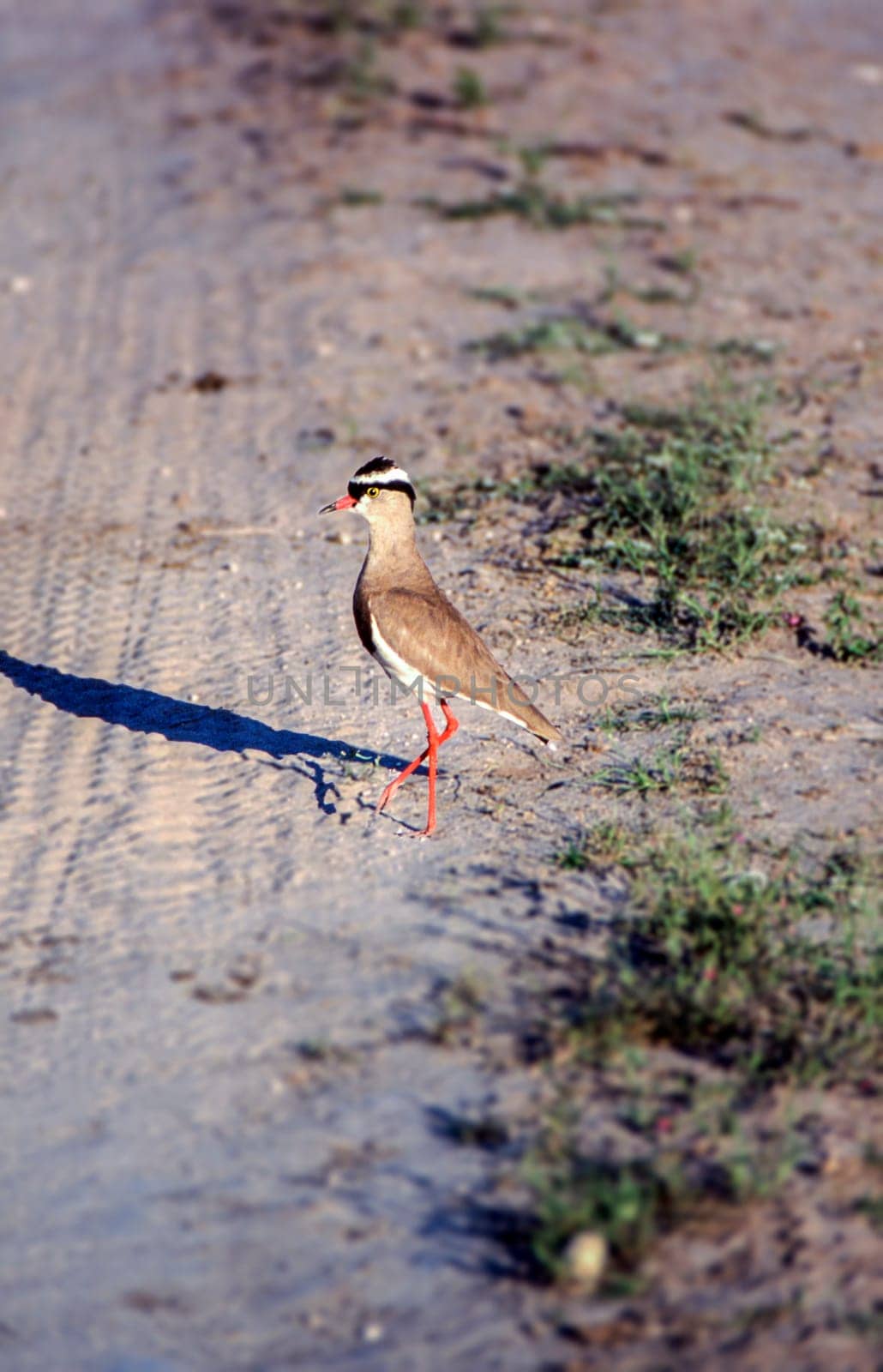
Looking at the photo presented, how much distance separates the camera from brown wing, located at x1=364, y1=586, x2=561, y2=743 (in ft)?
18.3

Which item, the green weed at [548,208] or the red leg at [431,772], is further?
the green weed at [548,208]

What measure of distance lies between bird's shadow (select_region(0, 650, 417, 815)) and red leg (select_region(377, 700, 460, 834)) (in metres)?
0.19

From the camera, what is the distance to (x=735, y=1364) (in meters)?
3.30

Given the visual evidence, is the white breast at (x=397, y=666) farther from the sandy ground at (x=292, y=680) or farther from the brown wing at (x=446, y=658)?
the sandy ground at (x=292, y=680)

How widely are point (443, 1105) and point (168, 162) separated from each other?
12.0 m

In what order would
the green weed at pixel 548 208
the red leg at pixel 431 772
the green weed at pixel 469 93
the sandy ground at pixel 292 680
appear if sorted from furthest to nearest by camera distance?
1. the green weed at pixel 469 93
2. the green weed at pixel 548 208
3. the red leg at pixel 431 772
4. the sandy ground at pixel 292 680

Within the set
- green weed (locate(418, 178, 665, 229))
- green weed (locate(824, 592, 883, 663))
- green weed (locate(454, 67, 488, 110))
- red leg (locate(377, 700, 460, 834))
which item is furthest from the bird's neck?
green weed (locate(454, 67, 488, 110))

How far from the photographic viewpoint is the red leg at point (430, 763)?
5.44 meters

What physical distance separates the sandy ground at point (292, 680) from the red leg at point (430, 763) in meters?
0.08

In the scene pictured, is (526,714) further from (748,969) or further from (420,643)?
(748,969)

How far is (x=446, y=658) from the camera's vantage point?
5.61 m

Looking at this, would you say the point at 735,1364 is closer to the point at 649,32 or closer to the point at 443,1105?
the point at 443,1105

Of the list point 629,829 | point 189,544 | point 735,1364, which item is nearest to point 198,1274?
→ point 735,1364

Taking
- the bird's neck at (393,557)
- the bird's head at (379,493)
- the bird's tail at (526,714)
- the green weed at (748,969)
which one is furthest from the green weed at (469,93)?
the green weed at (748,969)
